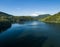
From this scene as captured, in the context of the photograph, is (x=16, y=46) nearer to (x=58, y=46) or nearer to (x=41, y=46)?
(x=41, y=46)

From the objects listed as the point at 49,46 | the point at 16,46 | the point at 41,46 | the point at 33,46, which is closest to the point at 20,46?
the point at 16,46

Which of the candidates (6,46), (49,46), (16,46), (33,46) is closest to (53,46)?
(49,46)

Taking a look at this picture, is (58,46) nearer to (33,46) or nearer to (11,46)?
(33,46)

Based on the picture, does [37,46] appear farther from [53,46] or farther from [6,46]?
[6,46]

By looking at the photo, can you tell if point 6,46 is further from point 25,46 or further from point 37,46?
point 37,46

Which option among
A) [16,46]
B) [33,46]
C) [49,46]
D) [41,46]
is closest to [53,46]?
[49,46]

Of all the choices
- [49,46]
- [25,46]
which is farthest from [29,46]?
[49,46]
